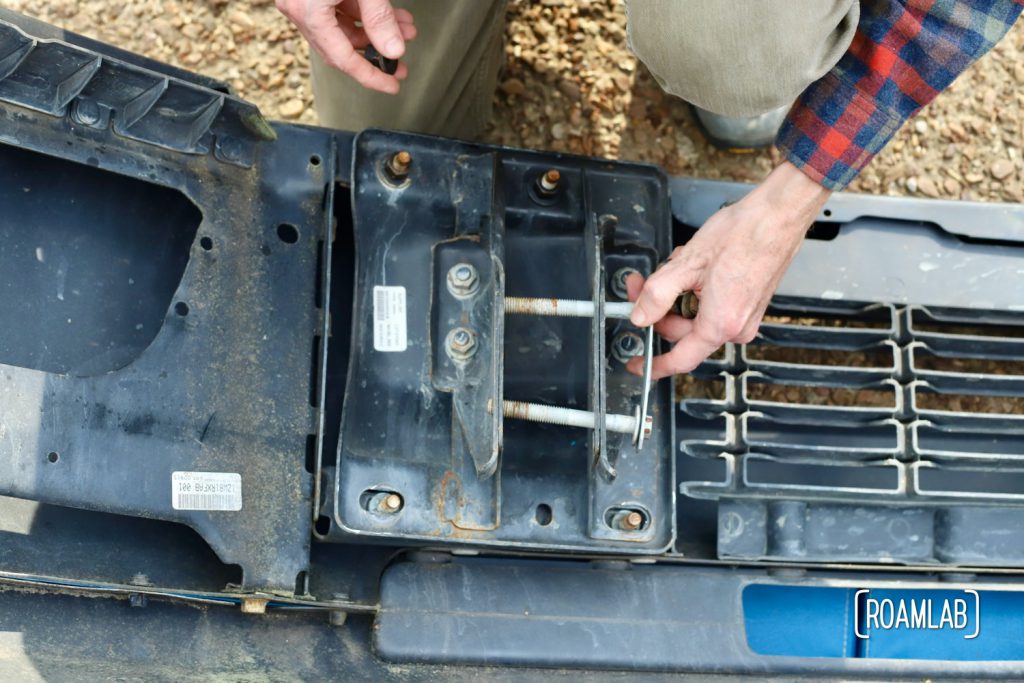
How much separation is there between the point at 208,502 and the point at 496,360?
397 millimetres

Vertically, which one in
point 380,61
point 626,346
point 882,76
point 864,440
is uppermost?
point 380,61

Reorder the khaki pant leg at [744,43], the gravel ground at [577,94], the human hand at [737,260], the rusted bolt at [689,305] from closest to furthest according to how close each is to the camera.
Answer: the khaki pant leg at [744,43]
the human hand at [737,260]
the rusted bolt at [689,305]
the gravel ground at [577,94]

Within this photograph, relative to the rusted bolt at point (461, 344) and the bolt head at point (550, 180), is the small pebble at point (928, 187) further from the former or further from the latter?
the rusted bolt at point (461, 344)

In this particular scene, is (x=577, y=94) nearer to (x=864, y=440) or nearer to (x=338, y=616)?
(x=864, y=440)

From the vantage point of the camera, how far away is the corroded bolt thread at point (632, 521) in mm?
1201

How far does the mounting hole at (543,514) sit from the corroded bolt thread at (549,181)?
1.32 ft

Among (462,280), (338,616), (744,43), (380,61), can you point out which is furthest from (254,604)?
(744,43)

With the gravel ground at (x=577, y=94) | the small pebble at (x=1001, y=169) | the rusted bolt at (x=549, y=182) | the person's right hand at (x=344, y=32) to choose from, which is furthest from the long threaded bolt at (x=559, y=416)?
the small pebble at (x=1001, y=169)

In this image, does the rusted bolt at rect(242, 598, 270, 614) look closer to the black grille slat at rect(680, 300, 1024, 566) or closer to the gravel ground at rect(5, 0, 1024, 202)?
the black grille slat at rect(680, 300, 1024, 566)

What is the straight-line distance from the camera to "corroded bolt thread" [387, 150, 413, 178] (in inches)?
48.5

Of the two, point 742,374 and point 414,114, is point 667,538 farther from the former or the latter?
point 414,114

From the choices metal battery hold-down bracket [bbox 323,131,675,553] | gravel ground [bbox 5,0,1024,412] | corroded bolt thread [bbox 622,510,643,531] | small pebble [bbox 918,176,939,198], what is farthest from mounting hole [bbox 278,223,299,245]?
small pebble [bbox 918,176,939,198]

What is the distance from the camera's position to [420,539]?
3.86 feet

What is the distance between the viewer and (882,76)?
1035 millimetres
